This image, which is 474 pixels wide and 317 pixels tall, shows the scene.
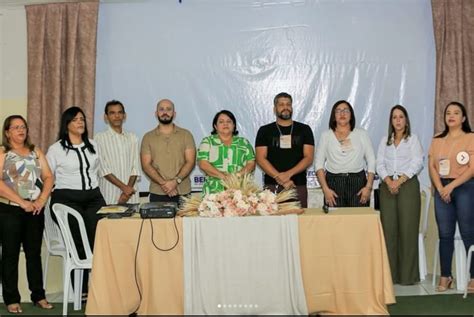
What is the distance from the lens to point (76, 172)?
4.98 metres

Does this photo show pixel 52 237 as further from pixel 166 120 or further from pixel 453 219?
pixel 453 219

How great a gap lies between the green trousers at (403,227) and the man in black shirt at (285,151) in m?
0.67

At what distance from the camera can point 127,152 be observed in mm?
5637

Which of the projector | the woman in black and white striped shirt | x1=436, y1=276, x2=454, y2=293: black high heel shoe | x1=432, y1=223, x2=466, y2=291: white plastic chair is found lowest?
x1=436, y1=276, x2=454, y2=293: black high heel shoe

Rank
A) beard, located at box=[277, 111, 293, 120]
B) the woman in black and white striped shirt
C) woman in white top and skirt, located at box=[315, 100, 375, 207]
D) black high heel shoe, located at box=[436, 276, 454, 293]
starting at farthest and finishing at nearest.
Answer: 1. beard, located at box=[277, 111, 293, 120]
2. woman in white top and skirt, located at box=[315, 100, 375, 207]
3. black high heel shoe, located at box=[436, 276, 454, 293]
4. the woman in black and white striped shirt

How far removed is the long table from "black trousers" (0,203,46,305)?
99 cm

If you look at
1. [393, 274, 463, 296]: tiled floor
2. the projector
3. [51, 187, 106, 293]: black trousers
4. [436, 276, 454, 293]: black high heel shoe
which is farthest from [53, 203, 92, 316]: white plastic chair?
[436, 276, 454, 293]: black high heel shoe

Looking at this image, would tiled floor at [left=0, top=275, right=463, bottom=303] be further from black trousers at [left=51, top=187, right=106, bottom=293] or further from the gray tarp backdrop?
the gray tarp backdrop

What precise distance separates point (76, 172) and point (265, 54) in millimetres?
2106

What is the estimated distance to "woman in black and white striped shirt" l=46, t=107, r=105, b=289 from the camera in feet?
16.2

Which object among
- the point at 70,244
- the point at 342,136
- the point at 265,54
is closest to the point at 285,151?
the point at 342,136

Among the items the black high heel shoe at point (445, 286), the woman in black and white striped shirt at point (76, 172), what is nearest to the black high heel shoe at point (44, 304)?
the woman in black and white striped shirt at point (76, 172)

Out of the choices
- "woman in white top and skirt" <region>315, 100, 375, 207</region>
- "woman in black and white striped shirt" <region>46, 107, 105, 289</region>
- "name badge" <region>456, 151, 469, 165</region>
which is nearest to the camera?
"woman in black and white striped shirt" <region>46, 107, 105, 289</region>

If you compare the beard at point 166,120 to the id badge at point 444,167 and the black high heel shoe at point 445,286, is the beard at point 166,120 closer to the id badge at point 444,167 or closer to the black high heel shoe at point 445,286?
the id badge at point 444,167
